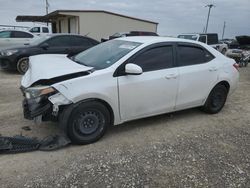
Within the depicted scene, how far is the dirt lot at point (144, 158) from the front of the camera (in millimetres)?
3072

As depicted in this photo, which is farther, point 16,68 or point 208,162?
point 16,68

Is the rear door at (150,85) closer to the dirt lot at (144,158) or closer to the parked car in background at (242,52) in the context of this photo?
the dirt lot at (144,158)

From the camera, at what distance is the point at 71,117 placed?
141 inches

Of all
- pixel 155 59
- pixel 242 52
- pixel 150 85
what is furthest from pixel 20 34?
pixel 242 52

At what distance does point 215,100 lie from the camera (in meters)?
5.38

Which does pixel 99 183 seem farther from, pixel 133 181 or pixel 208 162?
pixel 208 162

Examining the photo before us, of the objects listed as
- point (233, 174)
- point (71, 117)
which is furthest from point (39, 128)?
point (233, 174)

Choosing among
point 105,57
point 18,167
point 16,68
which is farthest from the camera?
point 16,68

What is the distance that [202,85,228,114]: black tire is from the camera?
5.26m

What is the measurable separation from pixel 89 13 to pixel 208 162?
2222 cm

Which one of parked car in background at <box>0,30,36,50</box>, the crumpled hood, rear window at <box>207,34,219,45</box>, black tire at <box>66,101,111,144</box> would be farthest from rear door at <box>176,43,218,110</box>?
rear window at <box>207,34,219,45</box>

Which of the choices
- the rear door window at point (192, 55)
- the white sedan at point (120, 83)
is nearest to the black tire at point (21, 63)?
the white sedan at point (120, 83)

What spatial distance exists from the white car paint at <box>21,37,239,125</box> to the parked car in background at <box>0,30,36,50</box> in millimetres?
8724

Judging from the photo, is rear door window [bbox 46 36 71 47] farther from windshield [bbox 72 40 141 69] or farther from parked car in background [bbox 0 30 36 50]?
windshield [bbox 72 40 141 69]
